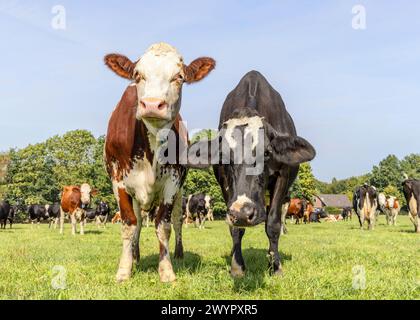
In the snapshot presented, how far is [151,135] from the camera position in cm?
593

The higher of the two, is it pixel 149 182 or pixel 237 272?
pixel 149 182

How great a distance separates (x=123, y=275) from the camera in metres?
5.76

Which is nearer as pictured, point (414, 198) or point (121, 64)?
point (121, 64)

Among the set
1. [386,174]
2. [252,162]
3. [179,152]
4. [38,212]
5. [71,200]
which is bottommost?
[38,212]

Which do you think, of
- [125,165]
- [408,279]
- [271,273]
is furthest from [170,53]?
[408,279]

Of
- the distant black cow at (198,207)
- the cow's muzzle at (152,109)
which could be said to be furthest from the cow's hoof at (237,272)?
the distant black cow at (198,207)

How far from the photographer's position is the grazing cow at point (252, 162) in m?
4.58

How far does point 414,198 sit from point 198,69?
18.4 metres

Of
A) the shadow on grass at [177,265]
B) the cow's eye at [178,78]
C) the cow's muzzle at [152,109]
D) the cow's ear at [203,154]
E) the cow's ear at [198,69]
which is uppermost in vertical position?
the cow's ear at [198,69]

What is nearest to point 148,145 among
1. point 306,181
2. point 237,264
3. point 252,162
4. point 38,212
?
point 252,162

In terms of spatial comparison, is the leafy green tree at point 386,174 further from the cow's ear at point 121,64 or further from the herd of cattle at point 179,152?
the cow's ear at point 121,64

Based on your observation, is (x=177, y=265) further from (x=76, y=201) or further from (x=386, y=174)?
(x=386, y=174)

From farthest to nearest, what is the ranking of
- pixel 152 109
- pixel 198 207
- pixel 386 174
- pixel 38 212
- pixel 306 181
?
1. pixel 386 174
2. pixel 306 181
3. pixel 38 212
4. pixel 198 207
5. pixel 152 109

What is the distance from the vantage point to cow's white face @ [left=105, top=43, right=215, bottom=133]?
16.9ft
